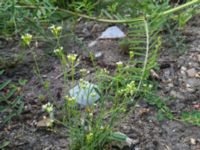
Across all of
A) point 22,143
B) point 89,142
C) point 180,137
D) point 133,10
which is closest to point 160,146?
point 180,137

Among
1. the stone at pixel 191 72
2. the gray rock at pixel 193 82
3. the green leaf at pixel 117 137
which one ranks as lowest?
the green leaf at pixel 117 137

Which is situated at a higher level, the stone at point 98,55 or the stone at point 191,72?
the stone at point 98,55

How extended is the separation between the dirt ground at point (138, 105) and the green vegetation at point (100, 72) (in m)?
0.04

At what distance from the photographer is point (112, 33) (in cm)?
185

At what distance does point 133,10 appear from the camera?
171 centimetres

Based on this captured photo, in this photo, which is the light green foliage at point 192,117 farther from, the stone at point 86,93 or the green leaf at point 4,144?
the green leaf at point 4,144

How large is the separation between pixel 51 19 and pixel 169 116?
23.0 inches

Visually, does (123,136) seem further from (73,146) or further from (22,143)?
(22,143)

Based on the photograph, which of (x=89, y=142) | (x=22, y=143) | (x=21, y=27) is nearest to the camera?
(x=89, y=142)

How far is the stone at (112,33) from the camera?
184 cm

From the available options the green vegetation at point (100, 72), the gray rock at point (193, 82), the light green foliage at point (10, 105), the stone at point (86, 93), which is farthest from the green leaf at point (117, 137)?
the gray rock at point (193, 82)

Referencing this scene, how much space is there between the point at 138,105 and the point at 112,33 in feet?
1.54

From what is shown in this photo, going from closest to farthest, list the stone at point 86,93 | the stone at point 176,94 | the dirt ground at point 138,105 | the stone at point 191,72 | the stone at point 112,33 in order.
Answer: the stone at point 86,93 → the dirt ground at point 138,105 → the stone at point 176,94 → the stone at point 191,72 → the stone at point 112,33

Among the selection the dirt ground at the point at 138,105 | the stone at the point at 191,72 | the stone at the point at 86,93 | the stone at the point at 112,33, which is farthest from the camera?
the stone at the point at 112,33
